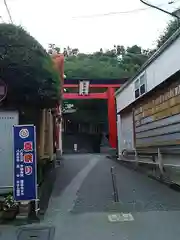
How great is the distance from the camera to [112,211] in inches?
343

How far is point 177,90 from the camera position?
1099 cm

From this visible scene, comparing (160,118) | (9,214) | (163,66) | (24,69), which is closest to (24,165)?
(9,214)

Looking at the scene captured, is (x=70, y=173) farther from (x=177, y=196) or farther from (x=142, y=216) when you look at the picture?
(x=142, y=216)

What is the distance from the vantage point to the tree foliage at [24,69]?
973cm

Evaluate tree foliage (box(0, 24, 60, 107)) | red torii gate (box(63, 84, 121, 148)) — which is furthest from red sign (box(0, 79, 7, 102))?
red torii gate (box(63, 84, 121, 148))

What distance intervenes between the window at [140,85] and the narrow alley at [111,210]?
4613 millimetres

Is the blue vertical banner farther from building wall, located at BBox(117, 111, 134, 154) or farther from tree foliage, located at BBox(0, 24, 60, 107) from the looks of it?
building wall, located at BBox(117, 111, 134, 154)

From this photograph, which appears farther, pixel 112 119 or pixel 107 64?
pixel 107 64

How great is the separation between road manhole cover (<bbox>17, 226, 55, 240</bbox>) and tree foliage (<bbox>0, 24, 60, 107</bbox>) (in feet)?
12.0

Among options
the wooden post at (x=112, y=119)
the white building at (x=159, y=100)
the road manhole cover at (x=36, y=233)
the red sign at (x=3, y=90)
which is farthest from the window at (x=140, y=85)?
the wooden post at (x=112, y=119)

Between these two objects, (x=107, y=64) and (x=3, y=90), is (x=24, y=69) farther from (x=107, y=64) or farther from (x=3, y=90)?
(x=107, y=64)

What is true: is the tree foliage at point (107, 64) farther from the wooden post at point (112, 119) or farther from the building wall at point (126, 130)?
the building wall at point (126, 130)

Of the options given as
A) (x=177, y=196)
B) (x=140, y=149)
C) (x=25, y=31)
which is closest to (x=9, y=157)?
(x=25, y=31)

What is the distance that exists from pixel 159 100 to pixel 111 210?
538 cm
